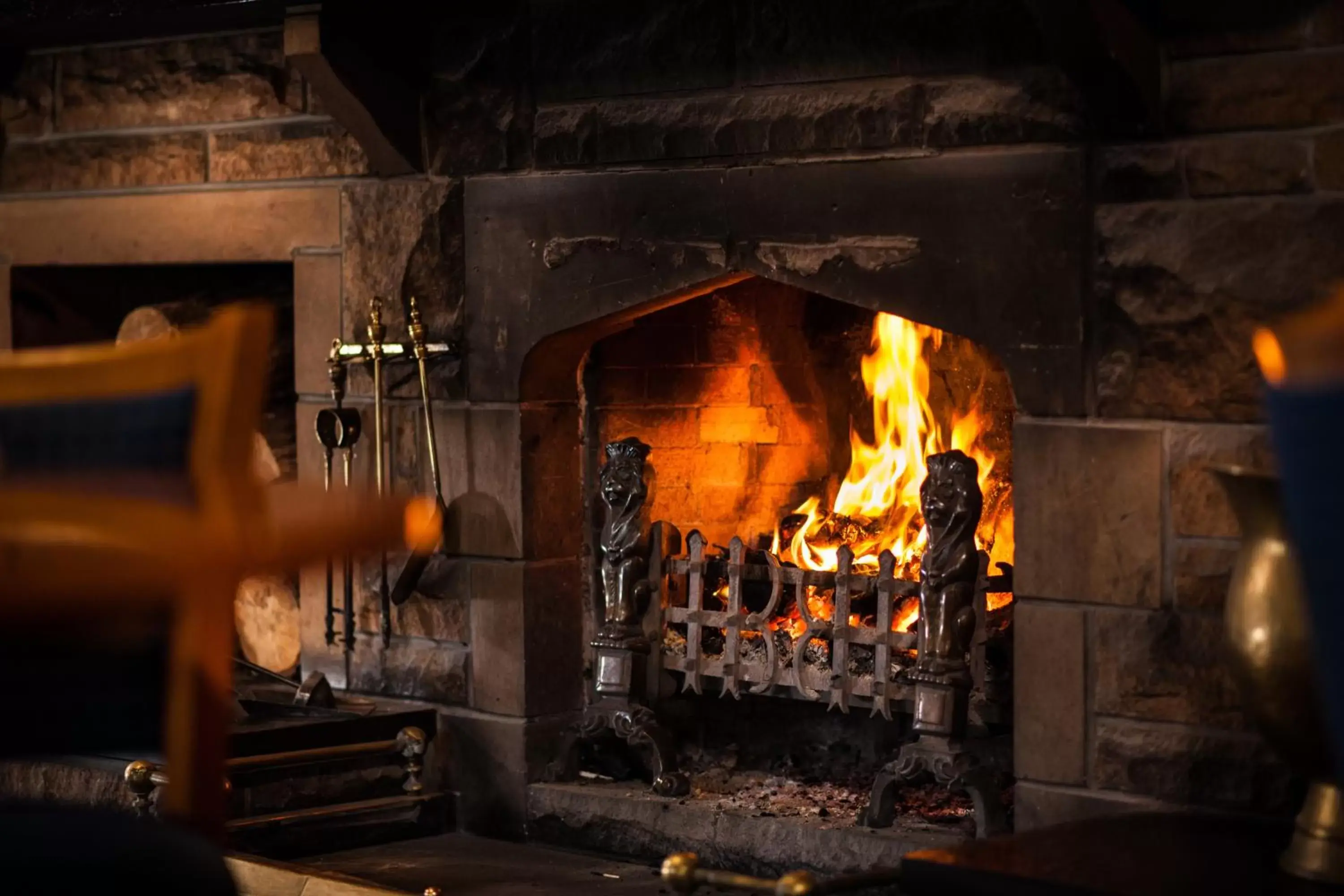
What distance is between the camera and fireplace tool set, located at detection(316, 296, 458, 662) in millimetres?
4746

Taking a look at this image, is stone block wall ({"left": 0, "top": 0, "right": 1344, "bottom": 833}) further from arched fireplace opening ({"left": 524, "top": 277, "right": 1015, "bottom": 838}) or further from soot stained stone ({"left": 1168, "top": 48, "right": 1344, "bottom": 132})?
arched fireplace opening ({"left": 524, "top": 277, "right": 1015, "bottom": 838})

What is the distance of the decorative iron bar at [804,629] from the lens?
428 centimetres

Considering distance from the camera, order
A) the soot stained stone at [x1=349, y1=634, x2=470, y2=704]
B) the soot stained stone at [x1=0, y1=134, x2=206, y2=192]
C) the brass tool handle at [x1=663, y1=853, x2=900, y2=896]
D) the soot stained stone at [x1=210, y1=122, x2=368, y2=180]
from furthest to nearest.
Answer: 1. the soot stained stone at [x1=0, y1=134, x2=206, y2=192]
2. the soot stained stone at [x1=210, y1=122, x2=368, y2=180]
3. the soot stained stone at [x1=349, y1=634, x2=470, y2=704]
4. the brass tool handle at [x1=663, y1=853, x2=900, y2=896]

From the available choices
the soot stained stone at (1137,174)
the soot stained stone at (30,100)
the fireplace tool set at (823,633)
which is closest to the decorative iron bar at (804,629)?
the fireplace tool set at (823,633)

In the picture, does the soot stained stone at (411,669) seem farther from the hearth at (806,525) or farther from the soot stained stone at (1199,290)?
the soot stained stone at (1199,290)

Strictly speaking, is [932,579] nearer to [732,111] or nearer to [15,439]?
[732,111]

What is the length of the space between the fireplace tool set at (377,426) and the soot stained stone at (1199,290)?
168cm

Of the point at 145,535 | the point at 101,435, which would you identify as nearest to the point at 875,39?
the point at 101,435

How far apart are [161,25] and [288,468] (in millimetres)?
1215

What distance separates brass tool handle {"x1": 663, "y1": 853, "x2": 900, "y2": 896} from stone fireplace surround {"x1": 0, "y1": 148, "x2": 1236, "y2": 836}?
2.78ft

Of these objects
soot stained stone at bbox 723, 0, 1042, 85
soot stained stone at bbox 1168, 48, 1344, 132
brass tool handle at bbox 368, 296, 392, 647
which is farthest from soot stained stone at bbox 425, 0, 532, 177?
soot stained stone at bbox 1168, 48, 1344, 132

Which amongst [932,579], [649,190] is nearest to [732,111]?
[649,190]

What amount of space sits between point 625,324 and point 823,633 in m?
0.85

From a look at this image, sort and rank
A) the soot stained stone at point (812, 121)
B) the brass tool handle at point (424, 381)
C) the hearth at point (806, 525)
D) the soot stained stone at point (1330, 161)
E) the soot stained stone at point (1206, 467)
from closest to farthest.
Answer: the soot stained stone at point (1330, 161), the soot stained stone at point (1206, 467), the soot stained stone at point (812, 121), the hearth at point (806, 525), the brass tool handle at point (424, 381)
